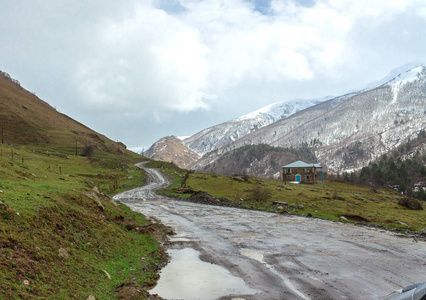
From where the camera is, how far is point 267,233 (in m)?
25.3

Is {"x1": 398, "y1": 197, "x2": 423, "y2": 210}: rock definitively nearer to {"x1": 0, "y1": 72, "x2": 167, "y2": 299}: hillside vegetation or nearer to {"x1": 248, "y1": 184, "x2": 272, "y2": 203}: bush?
{"x1": 248, "y1": 184, "x2": 272, "y2": 203}: bush

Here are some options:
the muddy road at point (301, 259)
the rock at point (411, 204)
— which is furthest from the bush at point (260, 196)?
the rock at point (411, 204)

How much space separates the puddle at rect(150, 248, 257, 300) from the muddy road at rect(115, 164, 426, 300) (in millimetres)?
83

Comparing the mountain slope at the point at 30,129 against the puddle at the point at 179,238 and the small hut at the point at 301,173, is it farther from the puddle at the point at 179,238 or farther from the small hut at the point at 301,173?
the puddle at the point at 179,238

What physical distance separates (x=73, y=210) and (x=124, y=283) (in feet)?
22.0

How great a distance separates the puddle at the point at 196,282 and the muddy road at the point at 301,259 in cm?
8

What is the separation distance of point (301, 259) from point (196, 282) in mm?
7144

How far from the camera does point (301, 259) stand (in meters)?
16.9

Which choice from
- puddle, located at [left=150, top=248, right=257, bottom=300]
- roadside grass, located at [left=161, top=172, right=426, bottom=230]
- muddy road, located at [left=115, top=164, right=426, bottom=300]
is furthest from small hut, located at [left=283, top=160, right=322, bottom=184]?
puddle, located at [left=150, top=248, right=257, bottom=300]

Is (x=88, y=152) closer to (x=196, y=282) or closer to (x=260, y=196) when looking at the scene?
(x=260, y=196)

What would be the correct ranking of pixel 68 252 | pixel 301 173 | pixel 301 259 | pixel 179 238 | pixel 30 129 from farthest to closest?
1. pixel 30 129
2. pixel 301 173
3. pixel 179 238
4. pixel 301 259
5. pixel 68 252

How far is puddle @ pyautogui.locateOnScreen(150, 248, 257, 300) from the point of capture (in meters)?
11.7

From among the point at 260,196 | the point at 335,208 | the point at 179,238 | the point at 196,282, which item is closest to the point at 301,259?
the point at 196,282

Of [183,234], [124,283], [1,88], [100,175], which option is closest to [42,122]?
[1,88]
